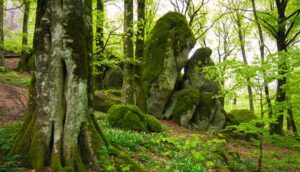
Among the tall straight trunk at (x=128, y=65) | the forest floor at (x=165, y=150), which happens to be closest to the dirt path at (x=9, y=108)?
the forest floor at (x=165, y=150)

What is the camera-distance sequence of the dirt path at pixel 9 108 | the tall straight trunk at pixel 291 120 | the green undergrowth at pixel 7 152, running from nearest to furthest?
the green undergrowth at pixel 7 152, the dirt path at pixel 9 108, the tall straight trunk at pixel 291 120

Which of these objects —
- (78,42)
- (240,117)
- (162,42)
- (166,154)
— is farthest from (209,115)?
(78,42)

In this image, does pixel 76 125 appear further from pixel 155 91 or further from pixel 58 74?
pixel 155 91

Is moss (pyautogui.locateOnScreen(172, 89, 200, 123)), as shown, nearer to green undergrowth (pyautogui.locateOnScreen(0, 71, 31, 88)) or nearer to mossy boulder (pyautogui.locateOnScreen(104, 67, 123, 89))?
mossy boulder (pyautogui.locateOnScreen(104, 67, 123, 89))

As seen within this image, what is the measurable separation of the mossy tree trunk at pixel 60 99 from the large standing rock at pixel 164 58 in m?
12.9

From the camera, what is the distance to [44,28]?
6.25 m

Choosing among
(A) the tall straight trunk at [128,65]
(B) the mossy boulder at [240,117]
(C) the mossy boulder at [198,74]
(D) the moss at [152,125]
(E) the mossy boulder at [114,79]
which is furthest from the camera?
(E) the mossy boulder at [114,79]

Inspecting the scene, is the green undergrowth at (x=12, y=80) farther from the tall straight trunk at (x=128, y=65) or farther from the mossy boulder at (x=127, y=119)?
the mossy boulder at (x=127, y=119)

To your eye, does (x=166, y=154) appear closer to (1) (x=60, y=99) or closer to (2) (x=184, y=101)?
(1) (x=60, y=99)

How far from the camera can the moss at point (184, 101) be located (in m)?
19.2

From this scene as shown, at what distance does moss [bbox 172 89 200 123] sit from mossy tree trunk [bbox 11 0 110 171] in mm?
13106

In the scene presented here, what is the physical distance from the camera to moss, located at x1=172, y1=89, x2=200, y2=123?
756 inches

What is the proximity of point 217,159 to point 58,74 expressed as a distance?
6.70m

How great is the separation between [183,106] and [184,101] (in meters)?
0.43
